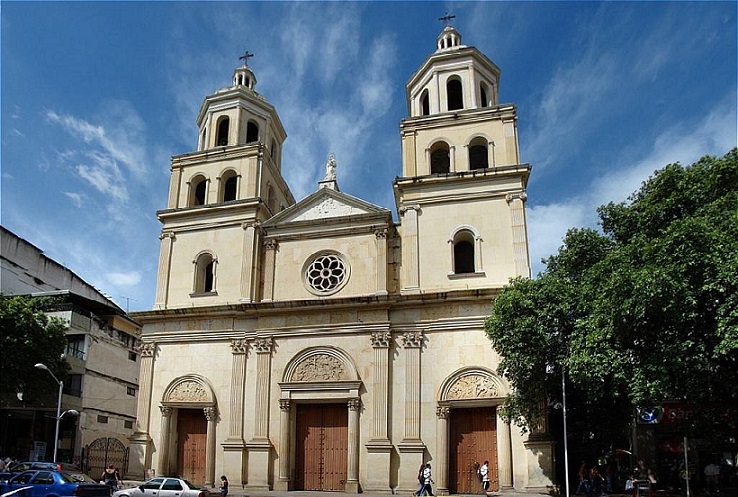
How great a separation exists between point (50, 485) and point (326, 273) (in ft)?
42.8

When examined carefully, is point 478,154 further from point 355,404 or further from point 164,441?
point 164,441

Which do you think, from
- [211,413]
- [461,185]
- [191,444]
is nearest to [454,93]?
[461,185]

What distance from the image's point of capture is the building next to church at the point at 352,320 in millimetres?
23703

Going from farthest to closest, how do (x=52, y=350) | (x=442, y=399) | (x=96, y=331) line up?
(x=96, y=331)
(x=52, y=350)
(x=442, y=399)

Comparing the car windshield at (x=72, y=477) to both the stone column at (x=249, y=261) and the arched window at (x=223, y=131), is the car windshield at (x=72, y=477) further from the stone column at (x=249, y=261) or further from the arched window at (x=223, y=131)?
the arched window at (x=223, y=131)

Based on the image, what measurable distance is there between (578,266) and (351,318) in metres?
9.24

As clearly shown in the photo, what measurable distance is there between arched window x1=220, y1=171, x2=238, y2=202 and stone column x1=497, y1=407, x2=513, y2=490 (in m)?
16.7

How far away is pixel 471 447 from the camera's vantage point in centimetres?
2350

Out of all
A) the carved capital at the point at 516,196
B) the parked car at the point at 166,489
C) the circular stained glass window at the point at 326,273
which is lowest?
the parked car at the point at 166,489

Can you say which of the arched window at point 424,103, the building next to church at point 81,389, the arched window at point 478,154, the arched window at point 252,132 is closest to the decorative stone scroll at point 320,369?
the arched window at point 478,154

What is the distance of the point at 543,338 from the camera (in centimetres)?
2025

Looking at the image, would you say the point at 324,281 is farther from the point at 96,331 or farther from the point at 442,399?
the point at 96,331

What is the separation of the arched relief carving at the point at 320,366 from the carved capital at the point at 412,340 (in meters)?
2.32

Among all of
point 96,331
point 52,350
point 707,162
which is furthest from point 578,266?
point 96,331
